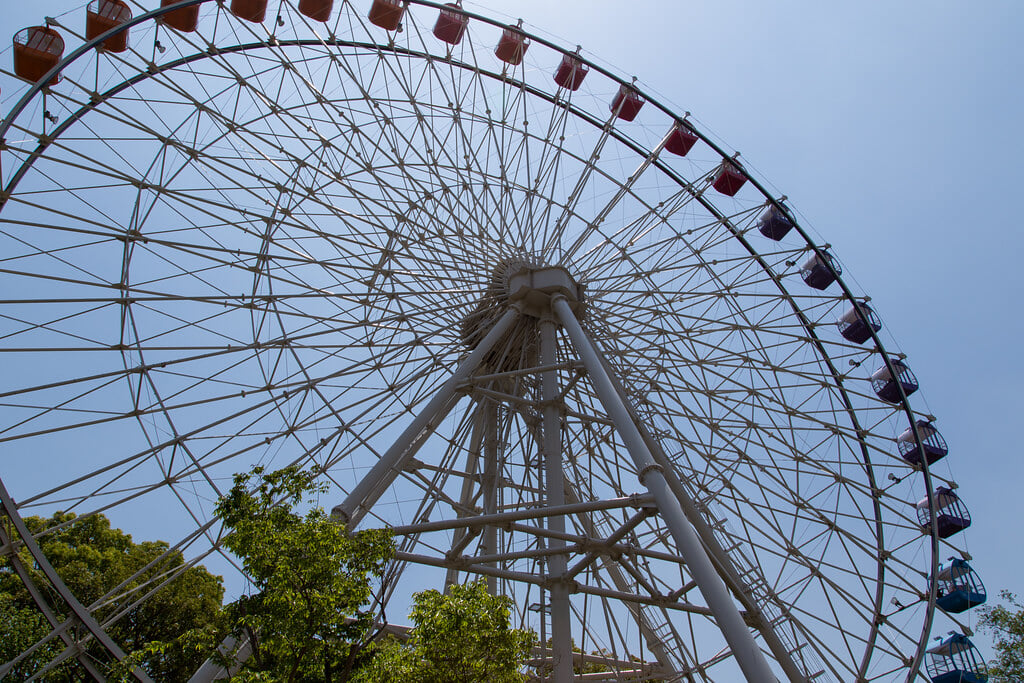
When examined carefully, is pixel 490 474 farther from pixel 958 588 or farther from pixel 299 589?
pixel 958 588

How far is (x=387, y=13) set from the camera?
72.1 ft

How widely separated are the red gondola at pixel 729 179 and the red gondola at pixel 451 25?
8.13 m

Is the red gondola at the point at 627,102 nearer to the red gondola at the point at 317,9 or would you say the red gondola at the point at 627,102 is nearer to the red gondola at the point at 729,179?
the red gondola at the point at 729,179

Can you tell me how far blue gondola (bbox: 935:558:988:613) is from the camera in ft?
74.6

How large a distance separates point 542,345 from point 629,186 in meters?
5.98

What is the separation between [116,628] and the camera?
26391 millimetres

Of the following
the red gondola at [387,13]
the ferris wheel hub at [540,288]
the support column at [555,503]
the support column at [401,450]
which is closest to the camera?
the support column at [401,450]

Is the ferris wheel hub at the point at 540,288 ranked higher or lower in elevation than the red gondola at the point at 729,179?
lower

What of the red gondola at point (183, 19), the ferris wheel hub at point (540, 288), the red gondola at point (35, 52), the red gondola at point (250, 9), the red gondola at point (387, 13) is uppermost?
the red gondola at point (387, 13)

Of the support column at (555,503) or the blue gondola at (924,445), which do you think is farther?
the blue gondola at (924,445)

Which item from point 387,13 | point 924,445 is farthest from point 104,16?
point 924,445

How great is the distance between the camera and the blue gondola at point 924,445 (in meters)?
24.4

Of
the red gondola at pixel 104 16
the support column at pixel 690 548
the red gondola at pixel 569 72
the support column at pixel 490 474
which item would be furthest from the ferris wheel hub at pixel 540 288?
the red gondola at pixel 104 16

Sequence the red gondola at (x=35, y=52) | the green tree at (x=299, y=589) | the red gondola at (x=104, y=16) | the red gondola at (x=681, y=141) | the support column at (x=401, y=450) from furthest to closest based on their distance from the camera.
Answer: the red gondola at (x=681, y=141) → the red gondola at (x=104, y=16) → the red gondola at (x=35, y=52) → the support column at (x=401, y=450) → the green tree at (x=299, y=589)
